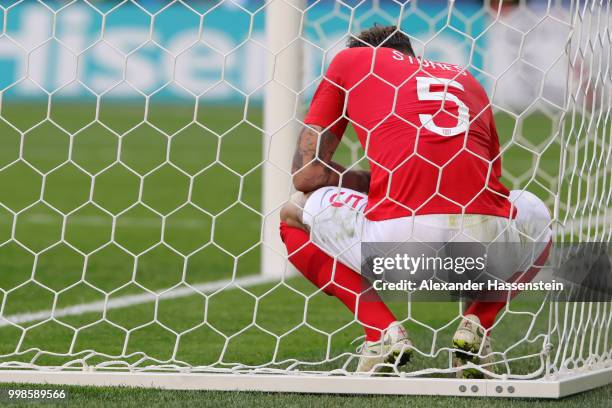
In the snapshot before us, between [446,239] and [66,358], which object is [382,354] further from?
[66,358]

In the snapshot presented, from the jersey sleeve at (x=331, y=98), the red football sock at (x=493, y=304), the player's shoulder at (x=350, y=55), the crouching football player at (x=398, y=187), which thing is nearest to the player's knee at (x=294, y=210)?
the crouching football player at (x=398, y=187)

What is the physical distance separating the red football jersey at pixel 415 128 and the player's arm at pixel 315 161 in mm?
39

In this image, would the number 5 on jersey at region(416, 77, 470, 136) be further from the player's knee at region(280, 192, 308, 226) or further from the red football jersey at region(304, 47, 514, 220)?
the player's knee at region(280, 192, 308, 226)

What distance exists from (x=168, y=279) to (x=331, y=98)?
2.45 meters

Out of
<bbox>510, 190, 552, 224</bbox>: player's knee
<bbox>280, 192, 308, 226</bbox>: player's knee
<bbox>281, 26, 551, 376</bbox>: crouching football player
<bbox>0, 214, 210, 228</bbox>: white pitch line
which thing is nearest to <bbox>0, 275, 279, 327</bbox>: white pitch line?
<bbox>280, 192, 308, 226</bbox>: player's knee

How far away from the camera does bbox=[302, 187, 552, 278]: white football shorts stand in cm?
327

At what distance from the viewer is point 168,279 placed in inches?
222

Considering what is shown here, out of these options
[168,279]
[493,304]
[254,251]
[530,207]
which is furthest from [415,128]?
[254,251]

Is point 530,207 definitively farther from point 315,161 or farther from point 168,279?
point 168,279

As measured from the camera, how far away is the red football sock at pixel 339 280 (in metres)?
3.33

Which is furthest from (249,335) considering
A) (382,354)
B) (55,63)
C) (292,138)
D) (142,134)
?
(55,63)

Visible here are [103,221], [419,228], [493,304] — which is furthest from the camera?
[103,221]

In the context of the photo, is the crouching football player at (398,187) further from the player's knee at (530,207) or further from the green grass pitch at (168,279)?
the green grass pitch at (168,279)

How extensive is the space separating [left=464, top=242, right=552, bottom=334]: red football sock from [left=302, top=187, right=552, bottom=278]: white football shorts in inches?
0.7
